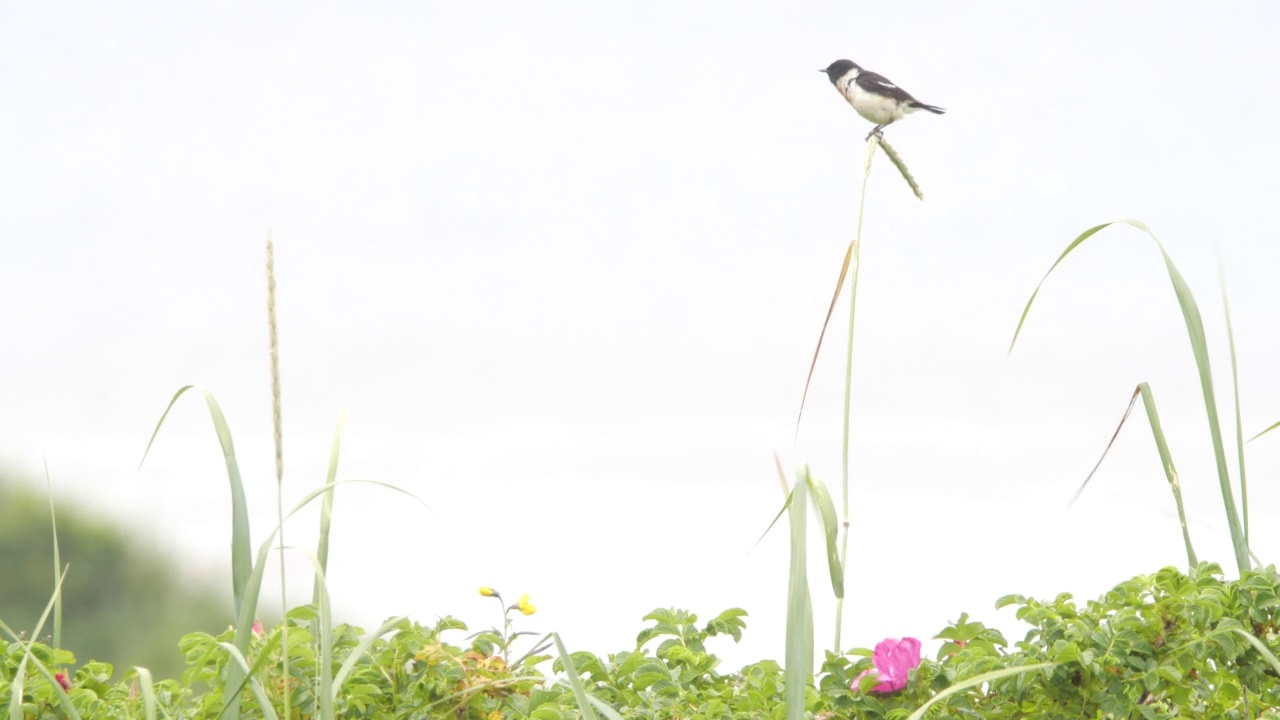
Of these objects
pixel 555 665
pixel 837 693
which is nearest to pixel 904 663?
pixel 837 693

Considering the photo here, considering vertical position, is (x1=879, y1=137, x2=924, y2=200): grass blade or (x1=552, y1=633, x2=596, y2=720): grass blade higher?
(x1=879, y1=137, x2=924, y2=200): grass blade

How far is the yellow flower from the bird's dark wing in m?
2.47

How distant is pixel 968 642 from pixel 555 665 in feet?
2.51

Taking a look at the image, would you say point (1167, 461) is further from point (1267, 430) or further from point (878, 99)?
point (878, 99)

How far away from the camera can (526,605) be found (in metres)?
2.02

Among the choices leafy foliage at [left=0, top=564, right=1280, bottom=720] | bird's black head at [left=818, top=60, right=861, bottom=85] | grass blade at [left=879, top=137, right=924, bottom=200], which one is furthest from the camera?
bird's black head at [left=818, top=60, right=861, bottom=85]

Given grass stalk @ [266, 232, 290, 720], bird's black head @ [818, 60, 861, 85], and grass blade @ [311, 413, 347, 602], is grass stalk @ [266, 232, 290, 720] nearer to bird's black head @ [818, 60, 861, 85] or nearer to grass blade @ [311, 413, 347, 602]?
grass blade @ [311, 413, 347, 602]

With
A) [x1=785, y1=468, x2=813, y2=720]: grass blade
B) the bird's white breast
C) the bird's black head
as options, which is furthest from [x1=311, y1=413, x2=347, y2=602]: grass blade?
the bird's black head

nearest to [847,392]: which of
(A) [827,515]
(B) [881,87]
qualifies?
(A) [827,515]

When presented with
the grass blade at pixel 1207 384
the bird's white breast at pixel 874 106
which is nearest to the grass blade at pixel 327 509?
the grass blade at pixel 1207 384

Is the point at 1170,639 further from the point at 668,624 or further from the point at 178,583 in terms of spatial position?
the point at 178,583

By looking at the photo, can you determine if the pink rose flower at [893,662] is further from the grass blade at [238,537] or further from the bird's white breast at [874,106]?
the bird's white breast at [874,106]

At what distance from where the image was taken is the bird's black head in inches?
180

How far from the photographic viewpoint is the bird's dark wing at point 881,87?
378 cm
